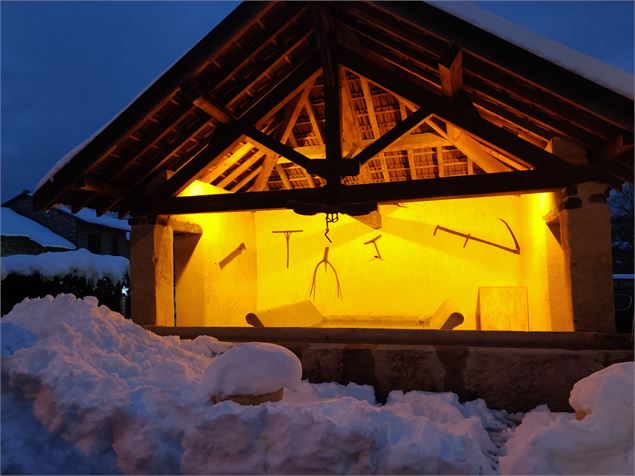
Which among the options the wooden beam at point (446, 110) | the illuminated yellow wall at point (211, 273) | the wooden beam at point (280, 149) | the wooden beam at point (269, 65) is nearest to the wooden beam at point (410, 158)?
the wooden beam at point (446, 110)

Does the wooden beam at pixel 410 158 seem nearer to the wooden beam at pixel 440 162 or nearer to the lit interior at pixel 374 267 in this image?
the wooden beam at pixel 440 162

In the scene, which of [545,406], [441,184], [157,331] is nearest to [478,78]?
[441,184]

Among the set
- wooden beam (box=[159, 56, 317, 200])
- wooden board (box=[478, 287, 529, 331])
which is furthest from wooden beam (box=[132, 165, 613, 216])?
wooden board (box=[478, 287, 529, 331])

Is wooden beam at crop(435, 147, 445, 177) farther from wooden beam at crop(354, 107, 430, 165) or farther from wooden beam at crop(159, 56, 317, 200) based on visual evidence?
wooden beam at crop(159, 56, 317, 200)

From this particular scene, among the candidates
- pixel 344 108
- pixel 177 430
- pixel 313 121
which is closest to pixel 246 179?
pixel 313 121

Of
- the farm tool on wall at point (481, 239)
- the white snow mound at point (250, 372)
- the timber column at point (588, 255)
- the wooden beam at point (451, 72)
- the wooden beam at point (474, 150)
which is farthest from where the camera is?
the farm tool on wall at point (481, 239)

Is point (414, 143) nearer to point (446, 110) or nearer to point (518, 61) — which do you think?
point (446, 110)

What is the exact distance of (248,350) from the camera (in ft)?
11.4

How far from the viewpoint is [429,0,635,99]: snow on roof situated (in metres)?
4.37

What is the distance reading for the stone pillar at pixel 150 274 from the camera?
7.21 meters

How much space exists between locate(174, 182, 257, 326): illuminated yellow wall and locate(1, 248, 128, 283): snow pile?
5564 millimetres

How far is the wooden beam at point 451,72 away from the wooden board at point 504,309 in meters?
4.96

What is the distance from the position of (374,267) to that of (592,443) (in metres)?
7.62

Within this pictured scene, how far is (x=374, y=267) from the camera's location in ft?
34.1
